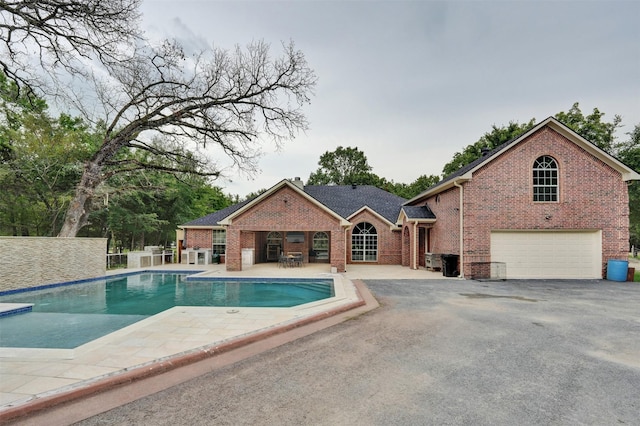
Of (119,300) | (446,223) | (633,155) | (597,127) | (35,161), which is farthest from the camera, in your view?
(597,127)

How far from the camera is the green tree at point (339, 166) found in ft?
156

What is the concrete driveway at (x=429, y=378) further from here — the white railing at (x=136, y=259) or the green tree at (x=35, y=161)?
the green tree at (x=35, y=161)

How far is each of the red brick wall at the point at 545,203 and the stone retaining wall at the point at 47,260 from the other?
56.0 feet

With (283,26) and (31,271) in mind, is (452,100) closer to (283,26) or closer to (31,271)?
(283,26)

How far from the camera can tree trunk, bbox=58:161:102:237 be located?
46.8 feet

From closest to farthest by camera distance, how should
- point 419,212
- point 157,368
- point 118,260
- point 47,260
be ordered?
point 157,368 < point 47,260 < point 419,212 < point 118,260

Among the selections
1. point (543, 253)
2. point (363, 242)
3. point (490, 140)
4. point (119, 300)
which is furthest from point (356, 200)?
point (119, 300)

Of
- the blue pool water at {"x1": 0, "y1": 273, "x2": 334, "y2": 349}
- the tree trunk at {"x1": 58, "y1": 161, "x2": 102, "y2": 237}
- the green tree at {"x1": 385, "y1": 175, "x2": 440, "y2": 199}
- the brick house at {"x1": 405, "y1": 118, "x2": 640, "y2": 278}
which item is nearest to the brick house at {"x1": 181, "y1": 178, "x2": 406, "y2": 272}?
the blue pool water at {"x1": 0, "y1": 273, "x2": 334, "y2": 349}

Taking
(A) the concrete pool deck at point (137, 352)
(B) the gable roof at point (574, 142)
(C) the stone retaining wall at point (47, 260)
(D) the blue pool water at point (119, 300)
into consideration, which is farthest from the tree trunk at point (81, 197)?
(B) the gable roof at point (574, 142)

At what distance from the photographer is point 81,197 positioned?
47.7 feet

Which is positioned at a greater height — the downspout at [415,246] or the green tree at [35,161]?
the green tree at [35,161]

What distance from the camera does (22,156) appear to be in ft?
54.6

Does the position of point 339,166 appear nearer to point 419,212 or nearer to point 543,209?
point 419,212

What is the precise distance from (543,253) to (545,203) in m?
2.33
